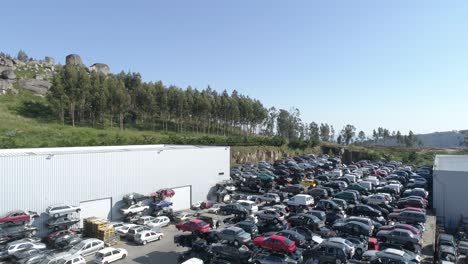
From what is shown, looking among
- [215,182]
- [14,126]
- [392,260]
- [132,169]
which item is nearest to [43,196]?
[132,169]

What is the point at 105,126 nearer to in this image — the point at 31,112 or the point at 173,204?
the point at 31,112

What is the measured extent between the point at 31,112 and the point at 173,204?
43774 millimetres

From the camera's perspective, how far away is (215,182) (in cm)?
3409

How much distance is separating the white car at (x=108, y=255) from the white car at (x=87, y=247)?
1.07 m

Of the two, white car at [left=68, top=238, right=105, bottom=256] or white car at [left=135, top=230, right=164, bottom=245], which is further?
white car at [left=135, top=230, right=164, bottom=245]

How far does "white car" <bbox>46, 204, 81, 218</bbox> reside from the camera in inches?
806

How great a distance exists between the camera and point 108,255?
57.1 feet

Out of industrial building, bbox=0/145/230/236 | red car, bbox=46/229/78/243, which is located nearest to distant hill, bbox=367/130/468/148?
industrial building, bbox=0/145/230/236

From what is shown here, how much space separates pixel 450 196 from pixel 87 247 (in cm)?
2739

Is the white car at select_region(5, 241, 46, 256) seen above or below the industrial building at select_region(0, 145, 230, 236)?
below

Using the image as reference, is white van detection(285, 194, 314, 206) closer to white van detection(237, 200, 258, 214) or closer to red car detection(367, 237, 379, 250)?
white van detection(237, 200, 258, 214)

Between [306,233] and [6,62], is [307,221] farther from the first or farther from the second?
[6,62]

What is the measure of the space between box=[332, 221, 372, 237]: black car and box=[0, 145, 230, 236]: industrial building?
14.8 metres

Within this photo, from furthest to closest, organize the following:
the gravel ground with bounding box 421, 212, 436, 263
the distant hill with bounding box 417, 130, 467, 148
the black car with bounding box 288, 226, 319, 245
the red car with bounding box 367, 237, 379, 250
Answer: the distant hill with bounding box 417, 130, 467, 148
the black car with bounding box 288, 226, 319, 245
the gravel ground with bounding box 421, 212, 436, 263
the red car with bounding box 367, 237, 379, 250
